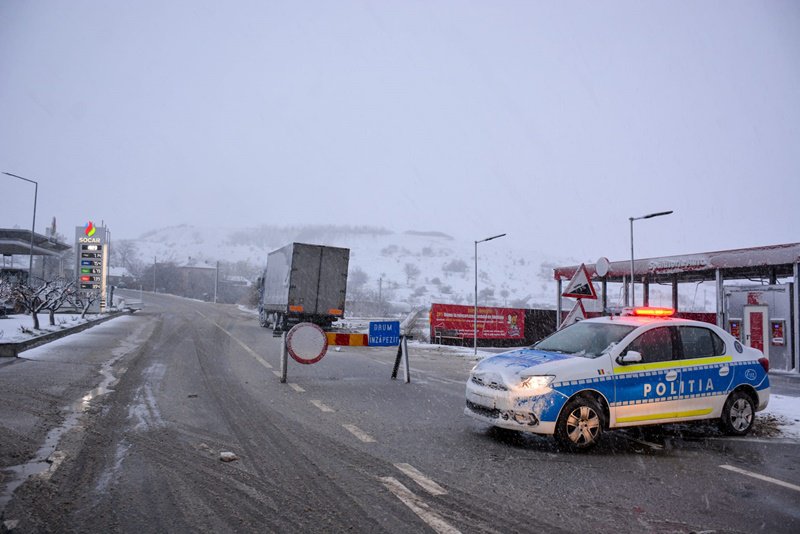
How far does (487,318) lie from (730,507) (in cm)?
2339

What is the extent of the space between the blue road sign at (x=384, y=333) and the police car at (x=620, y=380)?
4.76 meters

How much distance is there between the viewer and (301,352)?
38.4ft

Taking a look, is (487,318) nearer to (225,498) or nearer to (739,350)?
(739,350)

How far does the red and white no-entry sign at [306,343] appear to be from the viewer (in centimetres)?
1166

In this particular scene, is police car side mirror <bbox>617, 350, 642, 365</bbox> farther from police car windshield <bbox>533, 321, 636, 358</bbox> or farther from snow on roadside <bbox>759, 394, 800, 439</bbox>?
snow on roadside <bbox>759, 394, 800, 439</bbox>

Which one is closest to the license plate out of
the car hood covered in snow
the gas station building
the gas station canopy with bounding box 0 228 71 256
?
the car hood covered in snow

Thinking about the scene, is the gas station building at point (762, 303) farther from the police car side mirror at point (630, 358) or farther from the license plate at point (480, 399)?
the license plate at point (480, 399)

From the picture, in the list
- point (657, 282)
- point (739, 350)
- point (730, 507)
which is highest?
point (657, 282)

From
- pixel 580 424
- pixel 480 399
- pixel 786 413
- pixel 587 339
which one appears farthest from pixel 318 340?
pixel 786 413

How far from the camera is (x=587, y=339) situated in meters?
7.82

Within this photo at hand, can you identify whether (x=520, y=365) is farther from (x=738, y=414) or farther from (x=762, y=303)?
(x=762, y=303)

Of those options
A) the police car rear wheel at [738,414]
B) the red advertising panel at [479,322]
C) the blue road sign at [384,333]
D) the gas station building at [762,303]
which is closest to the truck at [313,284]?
the red advertising panel at [479,322]

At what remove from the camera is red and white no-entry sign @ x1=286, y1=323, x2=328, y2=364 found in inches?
459

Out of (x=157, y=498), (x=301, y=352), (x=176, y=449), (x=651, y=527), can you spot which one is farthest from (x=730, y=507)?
(x=301, y=352)
